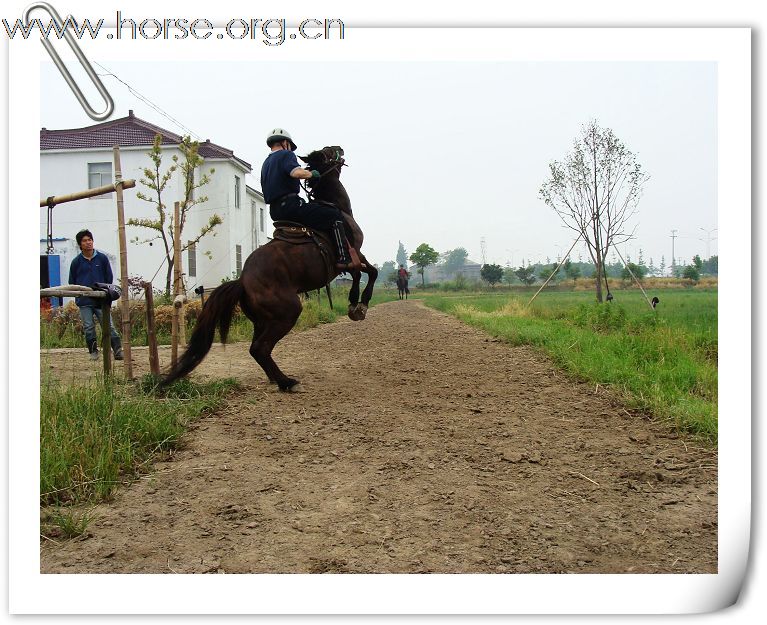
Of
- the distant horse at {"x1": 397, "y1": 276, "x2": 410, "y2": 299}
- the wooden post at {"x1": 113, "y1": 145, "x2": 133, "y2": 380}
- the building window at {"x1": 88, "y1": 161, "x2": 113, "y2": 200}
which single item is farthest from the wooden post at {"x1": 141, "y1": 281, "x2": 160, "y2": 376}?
the distant horse at {"x1": 397, "y1": 276, "x2": 410, "y2": 299}

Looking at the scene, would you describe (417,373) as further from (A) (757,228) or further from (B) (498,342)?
(A) (757,228)

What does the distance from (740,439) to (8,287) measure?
3421mm

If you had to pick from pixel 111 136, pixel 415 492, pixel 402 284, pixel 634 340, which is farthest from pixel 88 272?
pixel 634 340

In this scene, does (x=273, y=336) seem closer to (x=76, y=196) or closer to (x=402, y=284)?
(x=76, y=196)

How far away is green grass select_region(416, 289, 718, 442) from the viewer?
425 cm

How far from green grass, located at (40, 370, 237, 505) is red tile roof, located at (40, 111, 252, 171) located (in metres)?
1.44

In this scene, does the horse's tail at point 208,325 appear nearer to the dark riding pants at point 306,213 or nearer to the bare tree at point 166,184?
the dark riding pants at point 306,213

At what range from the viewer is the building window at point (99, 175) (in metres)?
5.53


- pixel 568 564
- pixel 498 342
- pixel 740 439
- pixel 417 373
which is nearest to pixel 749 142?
pixel 740 439

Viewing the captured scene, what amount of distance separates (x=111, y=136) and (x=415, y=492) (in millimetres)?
4120

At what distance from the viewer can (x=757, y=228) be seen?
2895mm

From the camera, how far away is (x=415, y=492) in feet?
10.0

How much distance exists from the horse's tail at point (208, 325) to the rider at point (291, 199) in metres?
0.73

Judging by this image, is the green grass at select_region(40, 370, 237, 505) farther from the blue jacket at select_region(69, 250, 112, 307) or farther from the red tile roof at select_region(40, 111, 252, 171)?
the blue jacket at select_region(69, 250, 112, 307)
